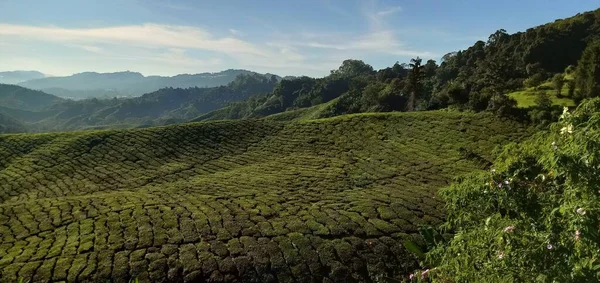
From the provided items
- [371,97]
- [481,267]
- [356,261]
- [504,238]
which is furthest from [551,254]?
[371,97]

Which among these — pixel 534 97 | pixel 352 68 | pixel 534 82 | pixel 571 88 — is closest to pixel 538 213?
pixel 534 97

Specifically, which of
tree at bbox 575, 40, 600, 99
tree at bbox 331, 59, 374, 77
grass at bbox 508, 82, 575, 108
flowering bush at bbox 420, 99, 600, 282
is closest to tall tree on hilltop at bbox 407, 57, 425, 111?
grass at bbox 508, 82, 575, 108

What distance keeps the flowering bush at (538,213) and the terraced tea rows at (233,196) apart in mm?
9669

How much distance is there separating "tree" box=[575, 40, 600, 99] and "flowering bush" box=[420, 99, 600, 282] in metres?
46.7

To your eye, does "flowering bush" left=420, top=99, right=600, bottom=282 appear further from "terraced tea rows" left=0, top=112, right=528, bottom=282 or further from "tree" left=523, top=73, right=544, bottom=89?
"tree" left=523, top=73, right=544, bottom=89

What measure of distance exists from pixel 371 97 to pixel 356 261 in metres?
70.1

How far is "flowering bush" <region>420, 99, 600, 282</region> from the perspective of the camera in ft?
16.1

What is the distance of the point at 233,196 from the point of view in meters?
24.5

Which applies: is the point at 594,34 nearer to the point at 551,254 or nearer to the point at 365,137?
the point at 365,137

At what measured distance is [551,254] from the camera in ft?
17.7

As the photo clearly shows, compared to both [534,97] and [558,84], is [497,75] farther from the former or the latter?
[534,97]

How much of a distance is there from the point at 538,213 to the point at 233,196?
64.0 ft

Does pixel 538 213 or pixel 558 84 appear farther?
pixel 558 84

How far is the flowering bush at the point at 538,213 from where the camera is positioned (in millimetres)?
4922
